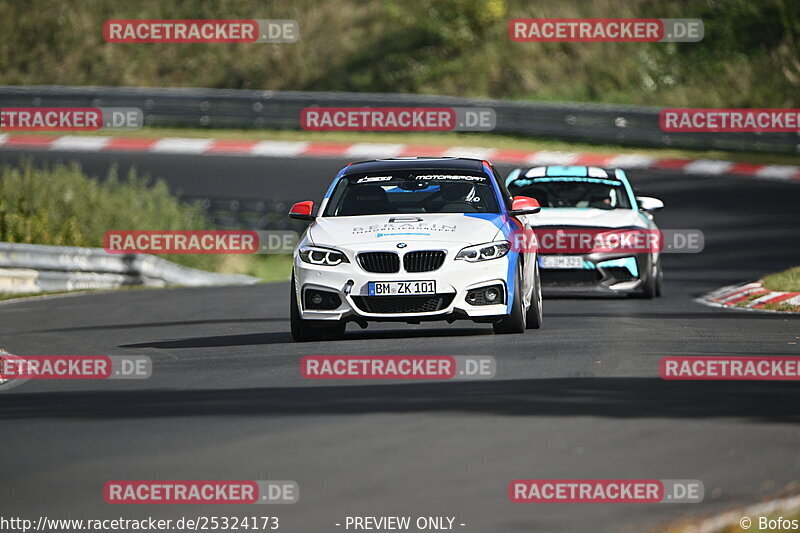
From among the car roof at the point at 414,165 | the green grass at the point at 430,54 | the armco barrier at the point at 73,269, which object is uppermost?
the green grass at the point at 430,54

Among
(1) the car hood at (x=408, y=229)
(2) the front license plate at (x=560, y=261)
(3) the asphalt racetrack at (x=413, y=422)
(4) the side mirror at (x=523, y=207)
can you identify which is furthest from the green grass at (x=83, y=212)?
(4) the side mirror at (x=523, y=207)

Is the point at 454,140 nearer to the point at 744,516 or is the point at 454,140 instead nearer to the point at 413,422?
the point at 413,422

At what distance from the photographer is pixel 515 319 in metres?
13.6

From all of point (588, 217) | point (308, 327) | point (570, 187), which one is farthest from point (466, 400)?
point (570, 187)

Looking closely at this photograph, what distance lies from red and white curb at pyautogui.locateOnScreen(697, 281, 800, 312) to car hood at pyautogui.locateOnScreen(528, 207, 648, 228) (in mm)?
1320

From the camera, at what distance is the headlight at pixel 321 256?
13258 mm

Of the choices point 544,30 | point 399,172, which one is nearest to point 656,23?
point 544,30

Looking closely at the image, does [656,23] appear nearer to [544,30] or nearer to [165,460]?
[544,30]

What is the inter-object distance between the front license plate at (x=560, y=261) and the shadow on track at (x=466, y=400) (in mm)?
7603

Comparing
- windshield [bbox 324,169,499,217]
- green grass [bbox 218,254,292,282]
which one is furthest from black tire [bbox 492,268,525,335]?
green grass [bbox 218,254,292,282]

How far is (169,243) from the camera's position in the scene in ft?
85.8

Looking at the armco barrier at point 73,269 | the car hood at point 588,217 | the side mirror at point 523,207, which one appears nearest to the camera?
the side mirror at point 523,207

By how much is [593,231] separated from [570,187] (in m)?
1.60

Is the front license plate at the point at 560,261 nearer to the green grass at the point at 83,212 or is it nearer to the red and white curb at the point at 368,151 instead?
the green grass at the point at 83,212
